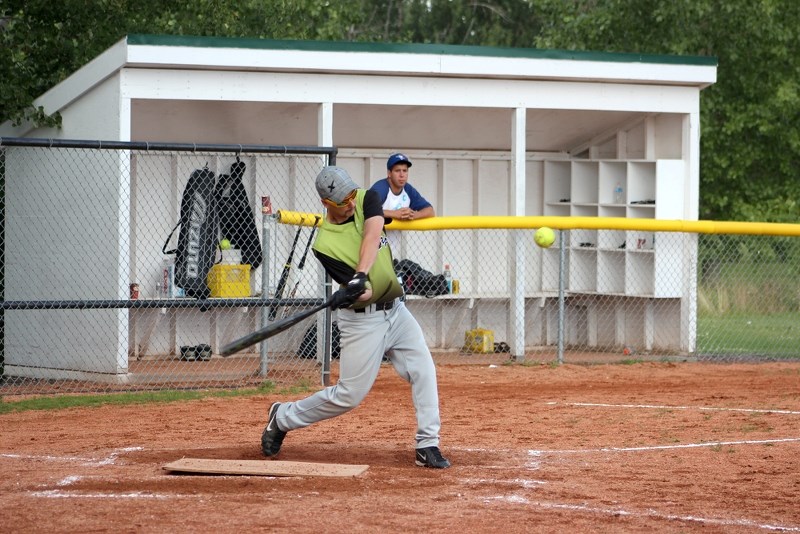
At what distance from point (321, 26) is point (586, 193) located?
510 inches

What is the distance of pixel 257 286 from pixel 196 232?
1680 millimetres

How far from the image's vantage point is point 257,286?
52.1 feet

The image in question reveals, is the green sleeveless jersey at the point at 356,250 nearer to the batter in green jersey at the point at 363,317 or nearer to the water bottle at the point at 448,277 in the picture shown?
the batter in green jersey at the point at 363,317

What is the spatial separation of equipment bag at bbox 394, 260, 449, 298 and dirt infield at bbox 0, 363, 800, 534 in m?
2.19

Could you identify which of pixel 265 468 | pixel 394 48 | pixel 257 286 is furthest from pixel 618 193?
pixel 265 468

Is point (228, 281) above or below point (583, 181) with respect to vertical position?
below

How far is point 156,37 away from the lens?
13.1 metres

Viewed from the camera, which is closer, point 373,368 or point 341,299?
point 341,299

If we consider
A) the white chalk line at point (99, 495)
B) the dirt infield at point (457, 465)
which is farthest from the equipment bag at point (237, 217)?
the white chalk line at point (99, 495)

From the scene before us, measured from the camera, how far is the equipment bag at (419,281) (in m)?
15.0

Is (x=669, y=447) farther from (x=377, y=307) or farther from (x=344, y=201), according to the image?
(x=344, y=201)

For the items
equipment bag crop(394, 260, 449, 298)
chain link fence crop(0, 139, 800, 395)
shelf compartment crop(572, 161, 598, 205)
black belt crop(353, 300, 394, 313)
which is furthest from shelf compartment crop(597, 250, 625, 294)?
black belt crop(353, 300, 394, 313)

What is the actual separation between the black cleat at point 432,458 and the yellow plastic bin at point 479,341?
774cm

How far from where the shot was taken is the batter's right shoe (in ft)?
27.8
